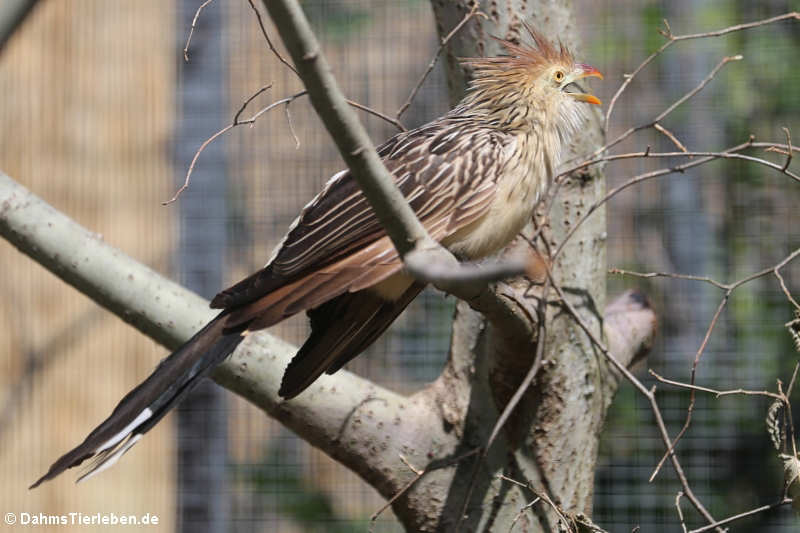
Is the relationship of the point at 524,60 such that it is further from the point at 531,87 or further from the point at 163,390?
the point at 163,390

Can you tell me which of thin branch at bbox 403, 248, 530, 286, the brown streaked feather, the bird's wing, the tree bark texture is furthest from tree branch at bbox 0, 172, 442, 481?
thin branch at bbox 403, 248, 530, 286

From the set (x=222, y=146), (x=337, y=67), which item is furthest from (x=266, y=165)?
(x=337, y=67)

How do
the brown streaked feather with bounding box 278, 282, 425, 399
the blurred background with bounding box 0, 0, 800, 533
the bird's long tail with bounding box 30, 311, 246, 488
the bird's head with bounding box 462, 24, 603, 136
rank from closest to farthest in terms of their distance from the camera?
the bird's long tail with bounding box 30, 311, 246, 488, the brown streaked feather with bounding box 278, 282, 425, 399, the bird's head with bounding box 462, 24, 603, 136, the blurred background with bounding box 0, 0, 800, 533

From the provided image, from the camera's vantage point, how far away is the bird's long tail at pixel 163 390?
1.16 m

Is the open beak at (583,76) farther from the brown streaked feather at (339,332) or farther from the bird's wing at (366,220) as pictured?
the brown streaked feather at (339,332)

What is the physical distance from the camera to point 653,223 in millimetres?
2266

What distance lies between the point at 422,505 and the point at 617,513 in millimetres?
832

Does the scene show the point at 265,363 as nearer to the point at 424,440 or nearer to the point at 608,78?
the point at 424,440

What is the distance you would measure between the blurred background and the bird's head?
76 cm

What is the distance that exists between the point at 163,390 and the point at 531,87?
2.44ft

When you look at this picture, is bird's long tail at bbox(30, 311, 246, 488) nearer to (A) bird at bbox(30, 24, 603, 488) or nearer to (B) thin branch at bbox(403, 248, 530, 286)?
(A) bird at bbox(30, 24, 603, 488)

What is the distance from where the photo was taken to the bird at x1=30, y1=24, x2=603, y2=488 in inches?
45.9

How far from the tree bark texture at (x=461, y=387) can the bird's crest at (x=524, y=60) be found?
7 cm

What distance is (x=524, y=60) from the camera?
1479mm
